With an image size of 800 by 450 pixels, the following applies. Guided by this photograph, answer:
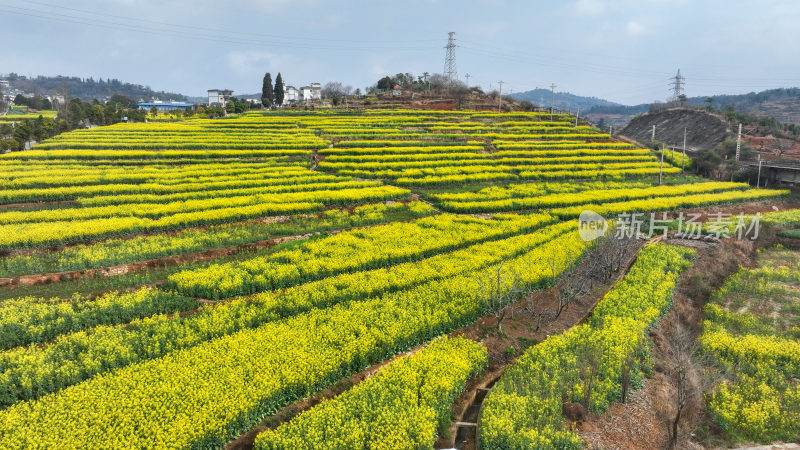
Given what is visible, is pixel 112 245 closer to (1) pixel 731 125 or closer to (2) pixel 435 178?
(2) pixel 435 178

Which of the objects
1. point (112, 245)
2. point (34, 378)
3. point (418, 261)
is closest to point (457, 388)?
point (418, 261)

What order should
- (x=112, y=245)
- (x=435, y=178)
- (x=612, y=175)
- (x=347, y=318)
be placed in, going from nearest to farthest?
(x=347, y=318) → (x=112, y=245) → (x=435, y=178) → (x=612, y=175)

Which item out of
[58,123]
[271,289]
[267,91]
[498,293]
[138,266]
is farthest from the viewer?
[267,91]

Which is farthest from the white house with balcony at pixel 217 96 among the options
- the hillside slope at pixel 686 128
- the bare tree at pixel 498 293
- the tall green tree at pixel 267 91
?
the bare tree at pixel 498 293

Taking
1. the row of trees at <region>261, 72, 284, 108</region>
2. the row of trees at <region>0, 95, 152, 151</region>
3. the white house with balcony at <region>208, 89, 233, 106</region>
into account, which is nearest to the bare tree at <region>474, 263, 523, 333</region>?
the row of trees at <region>0, 95, 152, 151</region>

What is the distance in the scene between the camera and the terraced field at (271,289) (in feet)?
30.9

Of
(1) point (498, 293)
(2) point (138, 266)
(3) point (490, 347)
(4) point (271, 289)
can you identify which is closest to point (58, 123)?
(2) point (138, 266)

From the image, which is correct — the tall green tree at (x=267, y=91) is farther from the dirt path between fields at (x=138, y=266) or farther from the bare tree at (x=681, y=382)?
the bare tree at (x=681, y=382)

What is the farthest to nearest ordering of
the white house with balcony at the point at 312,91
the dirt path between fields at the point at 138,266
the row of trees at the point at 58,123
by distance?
the white house with balcony at the point at 312,91 < the row of trees at the point at 58,123 < the dirt path between fields at the point at 138,266

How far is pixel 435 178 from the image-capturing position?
120ft

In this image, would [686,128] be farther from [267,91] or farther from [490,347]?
[267,91]

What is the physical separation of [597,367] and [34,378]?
15759mm

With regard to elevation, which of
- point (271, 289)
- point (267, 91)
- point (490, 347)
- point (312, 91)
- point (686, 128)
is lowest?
point (490, 347)

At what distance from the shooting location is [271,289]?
16547 mm
